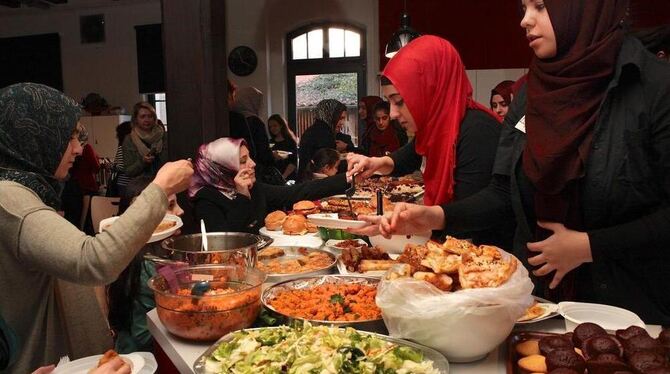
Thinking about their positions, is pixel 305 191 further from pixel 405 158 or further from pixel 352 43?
pixel 352 43

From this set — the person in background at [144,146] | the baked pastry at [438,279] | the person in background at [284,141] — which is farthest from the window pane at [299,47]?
the baked pastry at [438,279]

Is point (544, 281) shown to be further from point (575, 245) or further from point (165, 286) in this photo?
point (165, 286)

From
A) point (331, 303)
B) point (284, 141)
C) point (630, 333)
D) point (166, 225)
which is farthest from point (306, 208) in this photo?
point (284, 141)

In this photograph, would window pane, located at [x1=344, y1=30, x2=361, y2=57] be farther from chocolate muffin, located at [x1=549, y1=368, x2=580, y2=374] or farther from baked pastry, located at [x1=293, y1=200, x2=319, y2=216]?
chocolate muffin, located at [x1=549, y1=368, x2=580, y2=374]

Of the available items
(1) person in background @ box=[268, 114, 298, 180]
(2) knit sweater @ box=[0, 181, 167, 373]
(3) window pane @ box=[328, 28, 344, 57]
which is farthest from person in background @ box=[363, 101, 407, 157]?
A: (2) knit sweater @ box=[0, 181, 167, 373]

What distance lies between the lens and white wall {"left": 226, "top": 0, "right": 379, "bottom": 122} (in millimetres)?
8516

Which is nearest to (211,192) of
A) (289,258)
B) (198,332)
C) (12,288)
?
(289,258)

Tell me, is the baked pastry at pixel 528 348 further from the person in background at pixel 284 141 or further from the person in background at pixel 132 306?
the person in background at pixel 284 141

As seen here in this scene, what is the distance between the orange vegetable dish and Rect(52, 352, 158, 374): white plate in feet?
1.10

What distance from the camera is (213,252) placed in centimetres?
162

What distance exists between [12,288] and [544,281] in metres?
1.52

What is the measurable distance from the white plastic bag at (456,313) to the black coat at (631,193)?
15.5 inches

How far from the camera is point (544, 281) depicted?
1713mm

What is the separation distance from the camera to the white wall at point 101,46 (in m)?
9.71
